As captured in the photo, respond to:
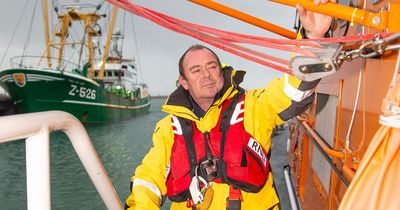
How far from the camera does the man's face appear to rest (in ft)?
7.75

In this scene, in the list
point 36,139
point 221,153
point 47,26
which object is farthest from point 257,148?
point 47,26

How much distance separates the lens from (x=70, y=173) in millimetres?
12312

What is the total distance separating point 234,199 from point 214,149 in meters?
0.34

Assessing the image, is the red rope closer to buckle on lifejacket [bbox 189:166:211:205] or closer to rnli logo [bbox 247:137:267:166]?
rnli logo [bbox 247:137:267:166]

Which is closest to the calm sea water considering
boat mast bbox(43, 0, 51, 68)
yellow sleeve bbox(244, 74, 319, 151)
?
yellow sleeve bbox(244, 74, 319, 151)

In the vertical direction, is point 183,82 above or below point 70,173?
above

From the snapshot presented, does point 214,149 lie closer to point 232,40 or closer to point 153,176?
point 153,176

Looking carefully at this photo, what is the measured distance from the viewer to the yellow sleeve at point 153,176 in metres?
2.08

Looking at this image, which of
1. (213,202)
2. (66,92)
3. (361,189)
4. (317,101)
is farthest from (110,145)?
(361,189)

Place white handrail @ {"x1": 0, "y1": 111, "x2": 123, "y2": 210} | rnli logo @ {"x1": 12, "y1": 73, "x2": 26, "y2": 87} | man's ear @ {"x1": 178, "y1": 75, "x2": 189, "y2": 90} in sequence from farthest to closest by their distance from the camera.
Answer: rnli logo @ {"x1": 12, "y1": 73, "x2": 26, "y2": 87} < man's ear @ {"x1": 178, "y1": 75, "x2": 189, "y2": 90} < white handrail @ {"x1": 0, "y1": 111, "x2": 123, "y2": 210}

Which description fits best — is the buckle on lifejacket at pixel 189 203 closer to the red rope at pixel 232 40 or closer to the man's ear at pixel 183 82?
the man's ear at pixel 183 82

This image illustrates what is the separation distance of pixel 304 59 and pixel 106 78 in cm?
4222

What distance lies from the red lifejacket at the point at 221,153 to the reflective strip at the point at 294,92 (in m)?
0.46

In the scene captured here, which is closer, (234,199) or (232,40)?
(232,40)
